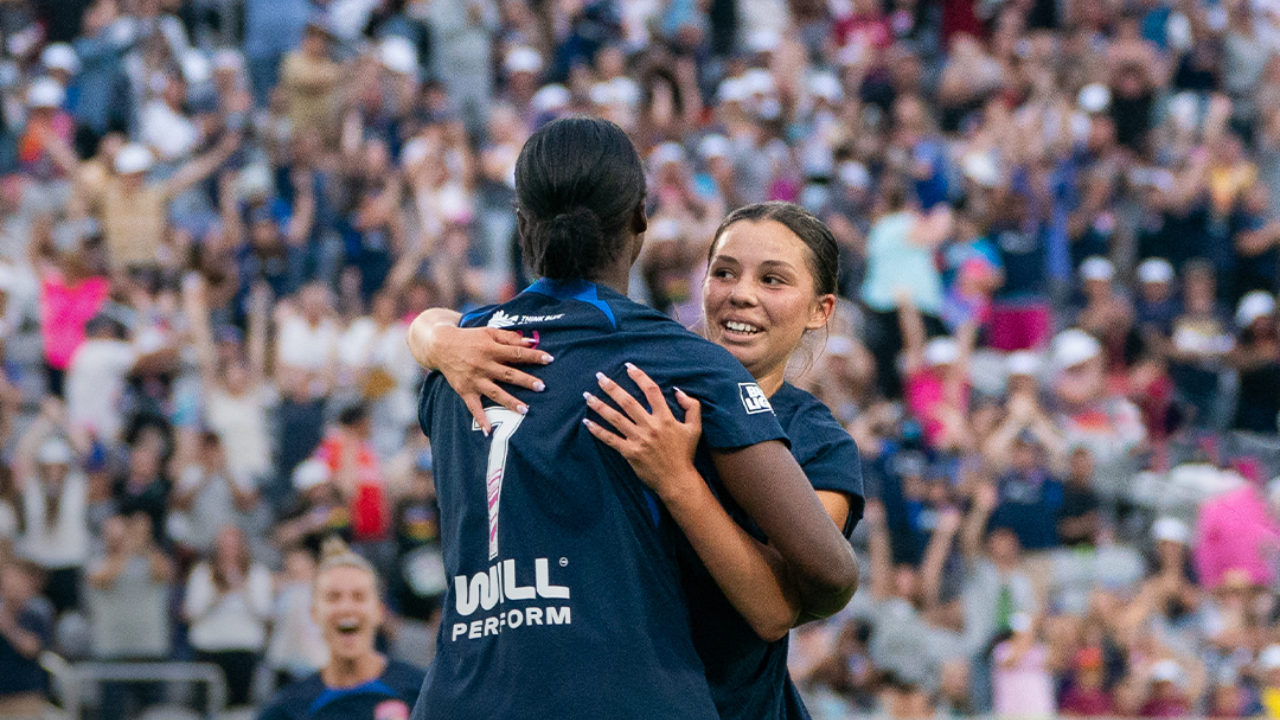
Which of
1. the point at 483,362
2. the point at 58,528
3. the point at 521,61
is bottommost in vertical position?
the point at 483,362

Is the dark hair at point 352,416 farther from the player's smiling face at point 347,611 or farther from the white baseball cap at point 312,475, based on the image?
the player's smiling face at point 347,611

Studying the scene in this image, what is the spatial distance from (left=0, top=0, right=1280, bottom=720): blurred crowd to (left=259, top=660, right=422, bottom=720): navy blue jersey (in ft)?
14.3

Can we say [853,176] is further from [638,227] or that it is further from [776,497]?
[776,497]

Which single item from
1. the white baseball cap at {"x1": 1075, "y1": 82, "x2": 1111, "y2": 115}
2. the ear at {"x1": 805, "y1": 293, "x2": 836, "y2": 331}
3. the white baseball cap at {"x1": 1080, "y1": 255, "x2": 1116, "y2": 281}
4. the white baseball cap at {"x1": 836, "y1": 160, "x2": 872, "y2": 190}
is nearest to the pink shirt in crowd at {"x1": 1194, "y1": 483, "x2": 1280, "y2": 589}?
the white baseball cap at {"x1": 1080, "y1": 255, "x2": 1116, "y2": 281}

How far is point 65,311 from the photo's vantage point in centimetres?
1178

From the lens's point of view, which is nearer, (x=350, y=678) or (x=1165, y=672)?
(x=350, y=678)

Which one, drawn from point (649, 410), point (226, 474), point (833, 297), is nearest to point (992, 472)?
point (226, 474)

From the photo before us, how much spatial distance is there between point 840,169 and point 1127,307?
2.59 m

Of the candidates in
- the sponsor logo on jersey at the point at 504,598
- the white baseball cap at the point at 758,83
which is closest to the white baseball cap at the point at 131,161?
the white baseball cap at the point at 758,83

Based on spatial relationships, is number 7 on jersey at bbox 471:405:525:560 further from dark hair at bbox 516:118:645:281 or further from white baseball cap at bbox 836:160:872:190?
white baseball cap at bbox 836:160:872:190

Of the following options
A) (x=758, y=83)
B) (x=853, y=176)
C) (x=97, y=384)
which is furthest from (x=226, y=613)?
(x=758, y=83)

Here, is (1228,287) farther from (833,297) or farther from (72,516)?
(833,297)

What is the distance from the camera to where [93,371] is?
37.3ft

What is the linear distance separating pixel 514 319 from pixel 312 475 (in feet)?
26.2
